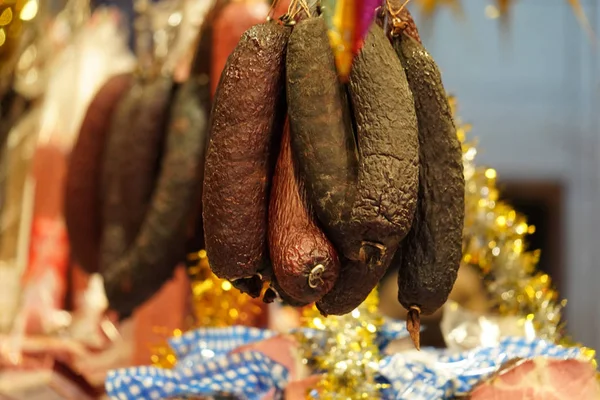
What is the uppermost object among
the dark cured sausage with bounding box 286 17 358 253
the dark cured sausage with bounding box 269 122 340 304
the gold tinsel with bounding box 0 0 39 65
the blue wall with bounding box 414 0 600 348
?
the gold tinsel with bounding box 0 0 39 65

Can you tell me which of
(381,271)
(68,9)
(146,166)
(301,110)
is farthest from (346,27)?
(68,9)

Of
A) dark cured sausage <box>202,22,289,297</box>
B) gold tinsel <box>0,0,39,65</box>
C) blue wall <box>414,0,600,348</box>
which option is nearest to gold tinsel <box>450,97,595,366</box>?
dark cured sausage <box>202,22,289,297</box>

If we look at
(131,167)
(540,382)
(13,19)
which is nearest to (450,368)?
(540,382)

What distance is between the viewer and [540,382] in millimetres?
739

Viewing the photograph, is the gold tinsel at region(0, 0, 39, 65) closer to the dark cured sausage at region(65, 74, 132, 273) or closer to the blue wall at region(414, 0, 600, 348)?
the dark cured sausage at region(65, 74, 132, 273)

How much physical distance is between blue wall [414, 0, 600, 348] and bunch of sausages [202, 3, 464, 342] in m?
1.87

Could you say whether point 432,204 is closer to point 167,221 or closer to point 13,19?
point 167,221

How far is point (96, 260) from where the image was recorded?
3.80ft

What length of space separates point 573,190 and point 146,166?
169 centimetres

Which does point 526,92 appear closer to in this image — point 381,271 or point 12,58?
point 12,58

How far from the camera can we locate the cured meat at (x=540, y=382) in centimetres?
74

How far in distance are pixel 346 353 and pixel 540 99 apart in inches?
72.4

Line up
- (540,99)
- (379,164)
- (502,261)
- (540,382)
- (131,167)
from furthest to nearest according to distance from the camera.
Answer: (540,99), (131,167), (502,261), (540,382), (379,164)

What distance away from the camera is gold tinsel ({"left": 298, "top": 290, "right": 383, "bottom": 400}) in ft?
2.52
